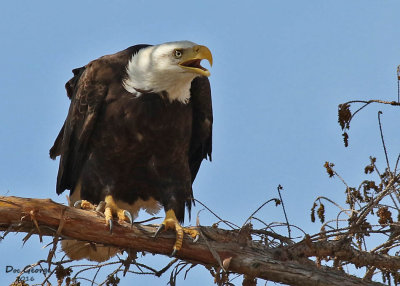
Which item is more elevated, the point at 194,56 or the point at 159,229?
the point at 194,56

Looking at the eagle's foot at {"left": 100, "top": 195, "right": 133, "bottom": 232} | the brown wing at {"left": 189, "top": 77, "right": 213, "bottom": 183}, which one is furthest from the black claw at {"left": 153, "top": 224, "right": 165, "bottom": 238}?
the brown wing at {"left": 189, "top": 77, "right": 213, "bottom": 183}

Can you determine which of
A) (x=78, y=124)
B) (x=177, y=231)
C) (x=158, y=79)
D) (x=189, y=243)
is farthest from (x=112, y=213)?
(x=158, y=79)

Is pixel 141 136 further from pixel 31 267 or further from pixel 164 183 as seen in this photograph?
pixel 31 267

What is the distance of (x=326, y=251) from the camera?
503cm

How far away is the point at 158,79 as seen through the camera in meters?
5.89

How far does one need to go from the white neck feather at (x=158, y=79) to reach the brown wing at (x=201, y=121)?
31 centimetres

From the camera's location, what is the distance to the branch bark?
471 centimetres

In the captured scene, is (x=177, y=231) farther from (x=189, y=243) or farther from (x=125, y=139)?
(x=125, y=139)

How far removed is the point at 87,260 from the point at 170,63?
2.02m

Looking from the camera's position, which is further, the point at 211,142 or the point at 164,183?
the point at 211,142

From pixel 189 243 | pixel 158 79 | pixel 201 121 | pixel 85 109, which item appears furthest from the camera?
pixel 201 121

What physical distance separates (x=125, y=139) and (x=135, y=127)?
14 centimetres

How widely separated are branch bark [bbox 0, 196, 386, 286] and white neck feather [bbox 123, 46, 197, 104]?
1320 mm

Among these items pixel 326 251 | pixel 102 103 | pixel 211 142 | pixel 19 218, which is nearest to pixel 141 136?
pixel 102 103
